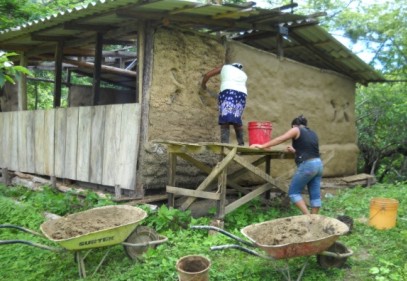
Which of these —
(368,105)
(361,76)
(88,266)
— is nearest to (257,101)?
(361,76)

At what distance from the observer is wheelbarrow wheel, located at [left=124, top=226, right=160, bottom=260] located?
4934 millimetres

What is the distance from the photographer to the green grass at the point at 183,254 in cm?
454

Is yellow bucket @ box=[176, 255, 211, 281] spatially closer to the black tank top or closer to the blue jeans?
Answer: the blue jeans

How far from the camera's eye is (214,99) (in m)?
7.73

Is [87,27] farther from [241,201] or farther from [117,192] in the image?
[241,201]

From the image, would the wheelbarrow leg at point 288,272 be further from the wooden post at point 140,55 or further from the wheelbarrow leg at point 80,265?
the wooden post at point 140,55

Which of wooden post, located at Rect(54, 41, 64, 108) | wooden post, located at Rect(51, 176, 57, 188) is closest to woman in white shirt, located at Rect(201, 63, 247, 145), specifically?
wooden post, located at Rect(51, 176, 57, 188)

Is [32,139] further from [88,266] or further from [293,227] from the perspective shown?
[293,227]

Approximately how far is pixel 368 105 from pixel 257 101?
758 cm

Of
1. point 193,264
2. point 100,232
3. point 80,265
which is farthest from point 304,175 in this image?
point 80,265

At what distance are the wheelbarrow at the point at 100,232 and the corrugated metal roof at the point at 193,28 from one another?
2.84 meters

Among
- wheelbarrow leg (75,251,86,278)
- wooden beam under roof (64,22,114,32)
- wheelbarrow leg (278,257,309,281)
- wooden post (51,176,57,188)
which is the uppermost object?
wooden beam under roof (64,22,114,32)

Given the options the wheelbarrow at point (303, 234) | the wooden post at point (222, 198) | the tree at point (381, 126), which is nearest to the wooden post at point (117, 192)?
the wooden post at point (222, 198)

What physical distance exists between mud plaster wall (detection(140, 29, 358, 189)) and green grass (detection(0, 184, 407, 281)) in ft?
3.55
